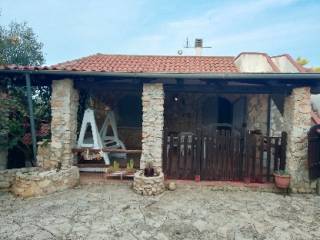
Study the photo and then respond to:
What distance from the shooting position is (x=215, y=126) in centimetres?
1046

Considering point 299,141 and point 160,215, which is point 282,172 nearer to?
point 299,141

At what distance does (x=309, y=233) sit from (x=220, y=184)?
244 cm

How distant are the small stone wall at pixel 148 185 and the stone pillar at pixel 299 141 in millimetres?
3363

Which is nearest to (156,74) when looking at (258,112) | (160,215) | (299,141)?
(160,215)

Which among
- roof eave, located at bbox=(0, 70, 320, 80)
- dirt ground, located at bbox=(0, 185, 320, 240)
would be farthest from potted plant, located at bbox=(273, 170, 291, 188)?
roof eave, located at bbox=(0, 70, 320, 80)

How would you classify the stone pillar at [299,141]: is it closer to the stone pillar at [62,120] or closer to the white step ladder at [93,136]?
the white step ladder at [93,136]

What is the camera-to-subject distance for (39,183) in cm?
594

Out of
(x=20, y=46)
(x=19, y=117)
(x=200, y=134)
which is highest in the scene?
(x=20, y=46)

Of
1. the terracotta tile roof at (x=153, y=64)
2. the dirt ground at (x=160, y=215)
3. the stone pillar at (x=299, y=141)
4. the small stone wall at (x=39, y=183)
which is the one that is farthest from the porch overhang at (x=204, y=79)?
the dirt ground at (x=160, y=215)

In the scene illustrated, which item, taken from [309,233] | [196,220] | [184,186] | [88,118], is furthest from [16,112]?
[309,233]

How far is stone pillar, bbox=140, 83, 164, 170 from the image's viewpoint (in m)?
6.81

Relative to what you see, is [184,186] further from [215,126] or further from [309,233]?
[215,126]

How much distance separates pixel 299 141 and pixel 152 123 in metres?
3.78

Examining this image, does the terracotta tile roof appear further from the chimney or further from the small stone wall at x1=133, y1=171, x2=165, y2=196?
the small stone wall at x1=133, y1=171, x2=165, y2=196
